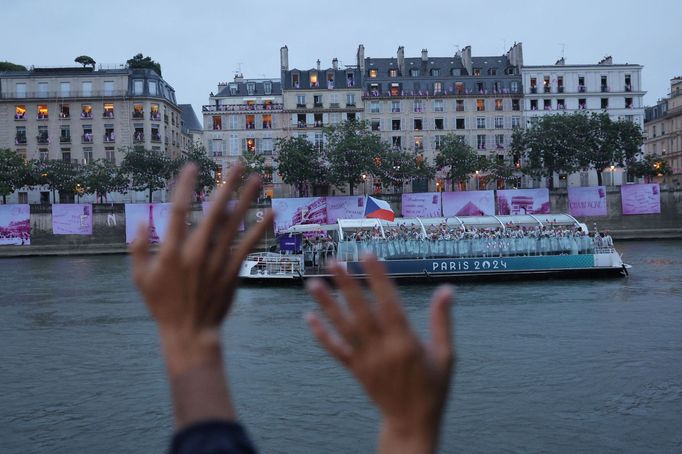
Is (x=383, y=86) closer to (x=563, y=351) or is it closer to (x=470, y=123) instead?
(x=470, y=123)

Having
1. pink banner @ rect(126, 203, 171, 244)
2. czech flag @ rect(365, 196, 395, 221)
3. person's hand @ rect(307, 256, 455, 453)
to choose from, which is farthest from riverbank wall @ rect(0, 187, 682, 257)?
person's hand @ rect(307, 256, 455, 453)

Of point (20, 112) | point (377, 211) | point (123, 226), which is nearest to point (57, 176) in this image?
point (123, 226)

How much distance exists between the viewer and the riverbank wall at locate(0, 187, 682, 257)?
63.6m

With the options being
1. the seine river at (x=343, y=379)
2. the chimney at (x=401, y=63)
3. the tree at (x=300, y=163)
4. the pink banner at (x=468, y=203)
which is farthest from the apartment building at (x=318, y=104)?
the seine river at (x=343, y=379)

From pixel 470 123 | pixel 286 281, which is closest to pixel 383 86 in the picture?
pixel 470 123

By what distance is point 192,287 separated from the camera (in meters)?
2.36

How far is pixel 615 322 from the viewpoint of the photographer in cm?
2422

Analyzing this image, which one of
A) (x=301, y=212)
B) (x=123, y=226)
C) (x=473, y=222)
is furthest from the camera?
(x=123, y=226)

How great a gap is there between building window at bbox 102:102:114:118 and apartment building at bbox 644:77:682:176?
6928 cm

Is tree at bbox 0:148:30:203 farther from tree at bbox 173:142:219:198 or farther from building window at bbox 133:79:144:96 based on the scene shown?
building window at bbox 133:79:144:96

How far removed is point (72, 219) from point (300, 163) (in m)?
22.0

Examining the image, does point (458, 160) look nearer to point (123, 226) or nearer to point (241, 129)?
point (241, 129)

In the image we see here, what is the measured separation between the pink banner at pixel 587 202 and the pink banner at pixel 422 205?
13042 millimetres

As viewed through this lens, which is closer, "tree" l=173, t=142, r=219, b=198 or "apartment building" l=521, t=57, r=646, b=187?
"tree" l=173, t=142, r=219, b=198
